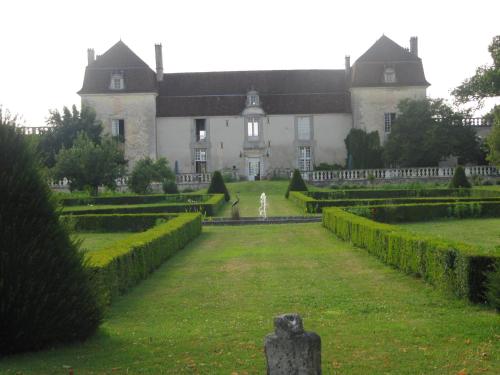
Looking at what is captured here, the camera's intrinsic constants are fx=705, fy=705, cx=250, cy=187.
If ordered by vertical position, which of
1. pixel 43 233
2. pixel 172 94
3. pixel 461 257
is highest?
pixel 172 94

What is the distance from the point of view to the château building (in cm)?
4044

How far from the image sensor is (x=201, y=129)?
41.8 meters

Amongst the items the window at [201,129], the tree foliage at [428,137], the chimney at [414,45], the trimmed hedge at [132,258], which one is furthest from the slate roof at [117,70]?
the trimmed hedge at [132,258]

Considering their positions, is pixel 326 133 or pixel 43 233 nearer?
pixel 43 233

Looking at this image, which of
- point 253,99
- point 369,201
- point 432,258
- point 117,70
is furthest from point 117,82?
point 432,258

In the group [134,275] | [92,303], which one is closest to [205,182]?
[134,275]

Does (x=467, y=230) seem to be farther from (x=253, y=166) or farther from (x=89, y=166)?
(x=253, y=166)

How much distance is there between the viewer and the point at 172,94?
138ft

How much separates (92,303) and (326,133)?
36217 mm

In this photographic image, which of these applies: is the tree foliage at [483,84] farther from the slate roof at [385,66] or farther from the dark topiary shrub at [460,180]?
the dark topiary shrub at [460,180]

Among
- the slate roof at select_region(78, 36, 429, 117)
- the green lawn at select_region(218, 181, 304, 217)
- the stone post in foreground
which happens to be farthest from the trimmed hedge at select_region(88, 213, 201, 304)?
the slate roof at select_region(78, 36, 429, 117)

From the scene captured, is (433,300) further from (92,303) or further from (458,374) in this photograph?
(92,303)

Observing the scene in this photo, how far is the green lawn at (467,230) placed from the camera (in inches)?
513

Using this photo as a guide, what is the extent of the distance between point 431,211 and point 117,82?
25738 mm
